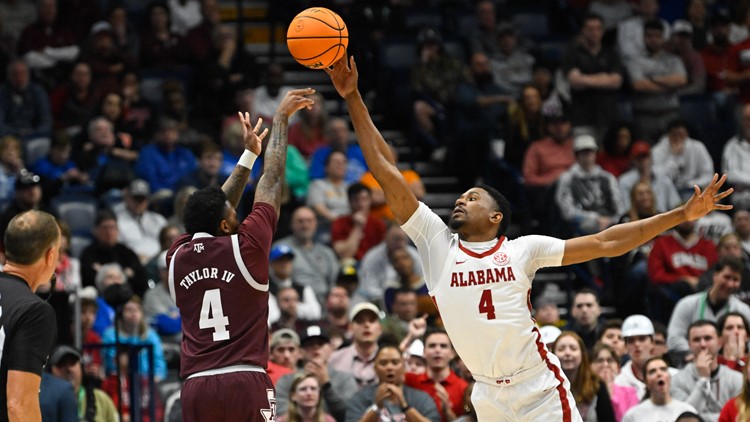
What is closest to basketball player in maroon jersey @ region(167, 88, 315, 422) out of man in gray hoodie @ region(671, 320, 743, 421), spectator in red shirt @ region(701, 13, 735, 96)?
man in gray hoodie @ region(671, 320, 743, 421)

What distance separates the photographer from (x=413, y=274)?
571 inches

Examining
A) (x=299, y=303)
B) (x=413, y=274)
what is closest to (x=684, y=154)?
(x=413, y=274)

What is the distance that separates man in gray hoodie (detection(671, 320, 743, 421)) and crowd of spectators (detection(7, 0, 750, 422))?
0.06 ft

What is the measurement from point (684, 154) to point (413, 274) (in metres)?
4.44

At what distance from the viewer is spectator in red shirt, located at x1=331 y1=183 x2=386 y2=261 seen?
15.2 metres

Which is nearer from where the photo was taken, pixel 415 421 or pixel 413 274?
pixel 415 421

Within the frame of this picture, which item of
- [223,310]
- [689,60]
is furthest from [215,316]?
[689,60]

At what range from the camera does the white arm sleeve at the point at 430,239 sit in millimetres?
8148

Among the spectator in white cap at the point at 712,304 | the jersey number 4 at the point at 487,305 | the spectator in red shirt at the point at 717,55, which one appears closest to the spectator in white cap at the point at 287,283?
the spectator in white cap at the point at 712,304

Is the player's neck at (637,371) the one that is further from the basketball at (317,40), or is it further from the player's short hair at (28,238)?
the player's short hair at (28,238)

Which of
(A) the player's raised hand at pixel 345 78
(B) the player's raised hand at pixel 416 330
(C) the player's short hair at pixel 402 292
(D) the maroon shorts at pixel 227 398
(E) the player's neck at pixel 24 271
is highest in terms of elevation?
(A) the player's raised hand at pixel 345 78

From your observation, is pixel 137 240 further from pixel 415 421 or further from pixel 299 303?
pixel 415 421

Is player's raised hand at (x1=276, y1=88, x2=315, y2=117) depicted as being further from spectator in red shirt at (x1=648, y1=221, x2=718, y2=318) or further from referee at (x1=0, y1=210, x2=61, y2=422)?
spectator in red shirt at (x1=648, y1=221, x2=718, y2=318)

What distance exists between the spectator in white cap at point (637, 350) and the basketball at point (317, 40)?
16.5ft
